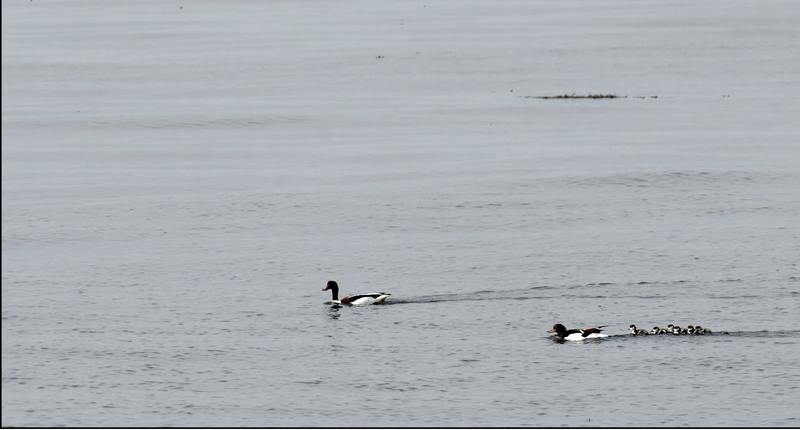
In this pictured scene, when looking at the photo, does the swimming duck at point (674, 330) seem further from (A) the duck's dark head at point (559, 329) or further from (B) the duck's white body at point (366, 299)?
(B) the duck's white body at point (366, 299)

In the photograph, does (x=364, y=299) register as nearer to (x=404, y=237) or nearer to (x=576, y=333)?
(x=576, y=333)

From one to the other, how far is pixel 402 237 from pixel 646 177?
56.1 feet

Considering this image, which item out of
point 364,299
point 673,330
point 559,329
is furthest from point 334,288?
point 673,330

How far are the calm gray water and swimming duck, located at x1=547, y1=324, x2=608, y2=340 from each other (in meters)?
0.31

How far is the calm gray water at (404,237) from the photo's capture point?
1315 inches

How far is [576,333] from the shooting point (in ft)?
121

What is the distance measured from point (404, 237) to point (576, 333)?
1787 cm

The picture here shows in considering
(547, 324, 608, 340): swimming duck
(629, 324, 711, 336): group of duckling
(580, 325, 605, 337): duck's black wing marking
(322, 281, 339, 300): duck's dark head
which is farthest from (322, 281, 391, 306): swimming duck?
(629, 324, 711, 336): group of duckling

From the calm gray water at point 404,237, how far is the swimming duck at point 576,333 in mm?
308

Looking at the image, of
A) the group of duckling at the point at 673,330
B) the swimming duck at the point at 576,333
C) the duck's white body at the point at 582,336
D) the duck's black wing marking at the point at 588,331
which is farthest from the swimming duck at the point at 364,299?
the group of duckling at the point at 673,330

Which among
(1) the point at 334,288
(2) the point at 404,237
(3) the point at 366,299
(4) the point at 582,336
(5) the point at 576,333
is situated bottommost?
(4) the point at 582,336

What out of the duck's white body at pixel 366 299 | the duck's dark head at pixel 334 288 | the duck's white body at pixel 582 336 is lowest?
the duck's white body at pixel 582 336

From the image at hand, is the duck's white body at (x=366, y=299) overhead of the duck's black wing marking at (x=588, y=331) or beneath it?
overhead

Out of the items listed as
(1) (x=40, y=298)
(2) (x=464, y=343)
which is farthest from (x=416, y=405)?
(1) (x=40, y=298)
